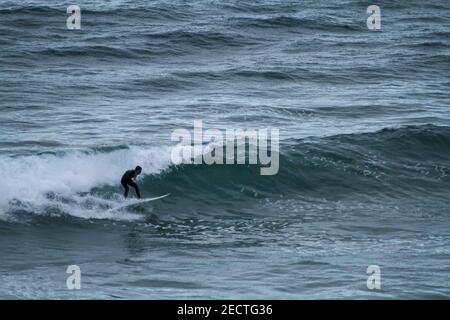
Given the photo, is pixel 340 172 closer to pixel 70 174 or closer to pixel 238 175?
pixel 238 175

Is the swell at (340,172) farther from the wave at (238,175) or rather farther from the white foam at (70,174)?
the white foam at (70,174)

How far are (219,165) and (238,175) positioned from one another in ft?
1.77

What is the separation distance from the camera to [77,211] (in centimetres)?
1792

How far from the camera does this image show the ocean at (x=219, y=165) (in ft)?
46.5

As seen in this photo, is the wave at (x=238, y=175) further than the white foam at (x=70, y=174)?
Yes

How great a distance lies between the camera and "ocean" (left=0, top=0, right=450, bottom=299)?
Result: 14180 millimetres

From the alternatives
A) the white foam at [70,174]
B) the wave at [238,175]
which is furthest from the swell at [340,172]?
the white foam at [70,174]

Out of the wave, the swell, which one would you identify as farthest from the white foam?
the swell

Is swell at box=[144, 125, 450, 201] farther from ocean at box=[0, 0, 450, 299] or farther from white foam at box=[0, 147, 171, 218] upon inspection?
white foam at box=[0, 147, 171, 218]

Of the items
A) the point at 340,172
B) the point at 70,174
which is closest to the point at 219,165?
the point at 340,172

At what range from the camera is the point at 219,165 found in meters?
20.9

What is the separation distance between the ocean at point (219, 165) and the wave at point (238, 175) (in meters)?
0.05

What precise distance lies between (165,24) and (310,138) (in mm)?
14835

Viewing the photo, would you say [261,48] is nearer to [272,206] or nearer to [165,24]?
[165,24]
